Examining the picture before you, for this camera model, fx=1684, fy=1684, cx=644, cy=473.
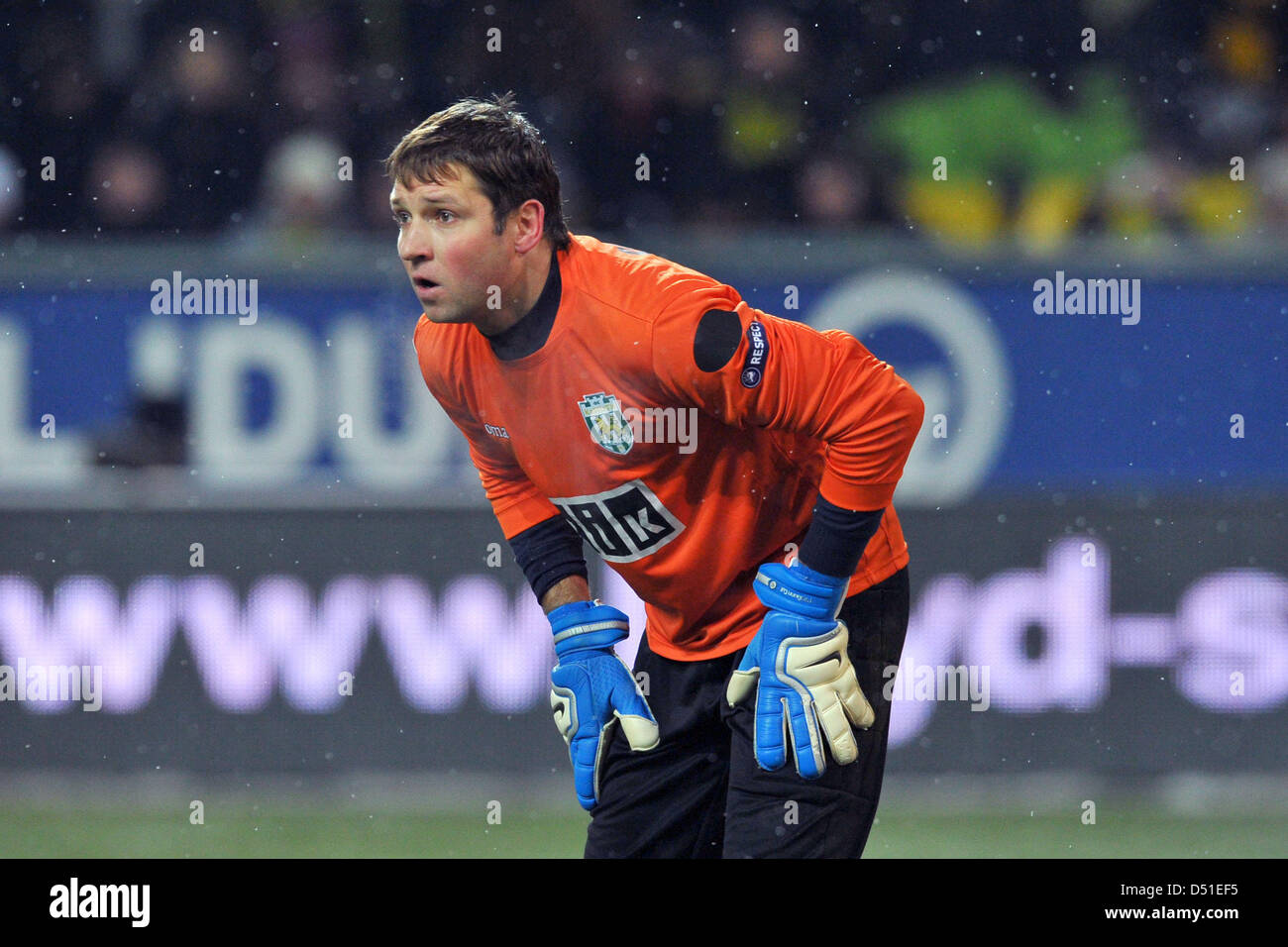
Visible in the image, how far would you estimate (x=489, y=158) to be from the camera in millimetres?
3852

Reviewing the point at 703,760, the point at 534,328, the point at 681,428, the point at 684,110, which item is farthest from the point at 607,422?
the point at 684,110

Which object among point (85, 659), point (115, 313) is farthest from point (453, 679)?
point (115, 313)

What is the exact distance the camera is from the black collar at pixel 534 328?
12.8 ft

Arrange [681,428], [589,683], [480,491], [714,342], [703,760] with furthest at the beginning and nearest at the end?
[480,491] < [589,683] < [703,760] < [681,428] < [714,342]

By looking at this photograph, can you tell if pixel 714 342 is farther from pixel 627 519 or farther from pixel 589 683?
pixel 589 683

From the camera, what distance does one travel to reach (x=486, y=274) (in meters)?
3.80

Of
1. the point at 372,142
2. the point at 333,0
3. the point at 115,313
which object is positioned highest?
the point at 333,0

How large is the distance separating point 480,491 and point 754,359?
3897 millimetres

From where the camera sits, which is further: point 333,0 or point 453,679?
point 333,0

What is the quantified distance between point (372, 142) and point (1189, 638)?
15.8ft

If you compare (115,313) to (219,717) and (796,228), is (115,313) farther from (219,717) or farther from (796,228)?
(796,228)

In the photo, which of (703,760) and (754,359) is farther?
(703,760)

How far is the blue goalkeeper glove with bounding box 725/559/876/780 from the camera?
3779 millimetres

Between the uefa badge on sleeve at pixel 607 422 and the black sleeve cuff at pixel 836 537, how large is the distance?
463 millimetres
